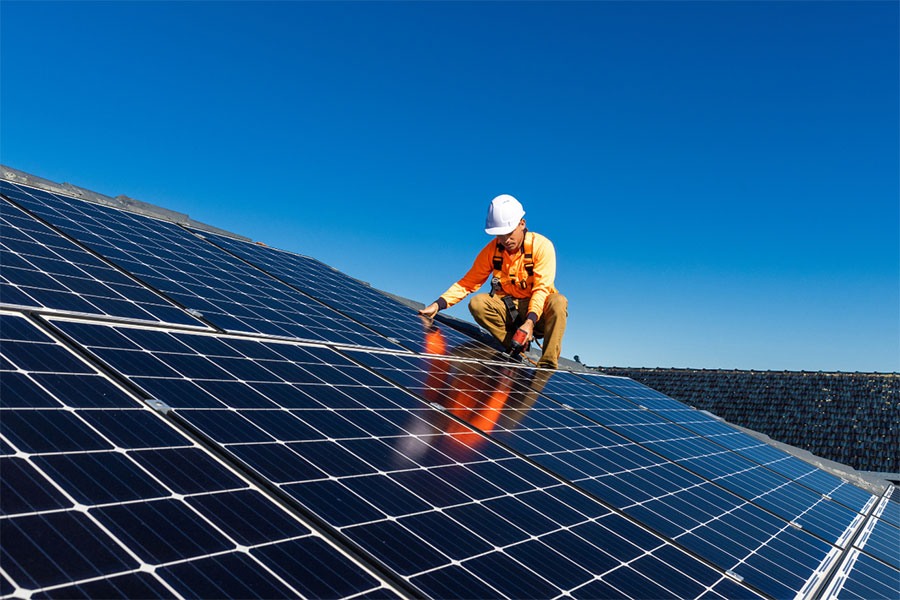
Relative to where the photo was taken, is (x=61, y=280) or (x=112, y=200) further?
(x=112, y=200)

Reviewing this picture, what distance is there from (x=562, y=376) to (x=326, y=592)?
9.33 meters

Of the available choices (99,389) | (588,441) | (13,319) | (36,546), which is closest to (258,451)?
(99,389)

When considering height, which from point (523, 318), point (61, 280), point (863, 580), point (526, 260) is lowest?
point (863, 580)

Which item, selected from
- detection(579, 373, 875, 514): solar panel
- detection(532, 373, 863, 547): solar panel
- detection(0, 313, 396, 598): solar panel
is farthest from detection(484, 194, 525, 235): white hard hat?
detection(0, 313, 396, 598): solar panel

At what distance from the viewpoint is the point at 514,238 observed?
1236cm

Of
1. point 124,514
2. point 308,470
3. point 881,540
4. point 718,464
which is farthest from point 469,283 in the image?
point 124,514

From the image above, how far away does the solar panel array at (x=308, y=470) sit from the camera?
3.15 m

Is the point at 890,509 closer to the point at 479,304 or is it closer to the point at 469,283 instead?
the point at 479,304

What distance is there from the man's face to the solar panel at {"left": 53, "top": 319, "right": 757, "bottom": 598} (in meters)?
6.25

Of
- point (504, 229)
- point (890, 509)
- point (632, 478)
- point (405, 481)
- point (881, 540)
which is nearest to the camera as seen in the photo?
point (405, 481)

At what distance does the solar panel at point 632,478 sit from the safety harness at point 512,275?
3.75 metres

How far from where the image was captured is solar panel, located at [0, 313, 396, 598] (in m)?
2.72

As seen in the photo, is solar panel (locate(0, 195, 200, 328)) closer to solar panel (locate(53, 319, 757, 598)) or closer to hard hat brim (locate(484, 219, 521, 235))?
solar panel (locate(53, 319, 757, 598))

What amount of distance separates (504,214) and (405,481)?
7.88m
